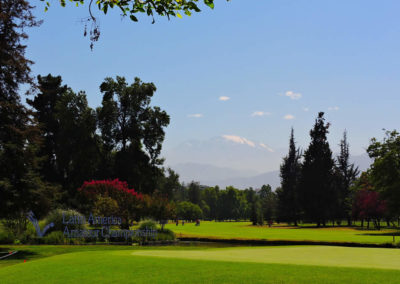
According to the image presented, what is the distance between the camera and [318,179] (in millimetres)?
84562

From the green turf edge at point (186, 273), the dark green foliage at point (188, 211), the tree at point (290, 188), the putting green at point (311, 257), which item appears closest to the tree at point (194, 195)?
the dark green foliage at point (188, 211)

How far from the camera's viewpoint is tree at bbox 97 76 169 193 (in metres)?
59.1

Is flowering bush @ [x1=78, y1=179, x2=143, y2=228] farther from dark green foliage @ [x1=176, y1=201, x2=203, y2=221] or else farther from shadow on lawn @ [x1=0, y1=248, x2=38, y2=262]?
dark green foliage @ [x1=176, y1=201, x2=203, y2=221]

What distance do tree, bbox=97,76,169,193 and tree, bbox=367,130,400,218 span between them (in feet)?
98.3

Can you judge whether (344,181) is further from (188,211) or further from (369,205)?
(188,211)

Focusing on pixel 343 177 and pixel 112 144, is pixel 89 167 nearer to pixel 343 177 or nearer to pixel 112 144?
pixel 112 144

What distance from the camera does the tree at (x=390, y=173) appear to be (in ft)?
170

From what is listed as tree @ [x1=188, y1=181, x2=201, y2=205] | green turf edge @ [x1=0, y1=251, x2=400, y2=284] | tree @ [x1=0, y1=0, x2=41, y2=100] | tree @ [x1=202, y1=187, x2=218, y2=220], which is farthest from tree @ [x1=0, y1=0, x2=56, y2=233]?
tree @ [x1=202, y1=187, x2=218, y2=220]

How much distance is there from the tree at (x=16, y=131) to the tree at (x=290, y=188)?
7026cm

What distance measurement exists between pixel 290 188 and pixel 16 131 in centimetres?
7819

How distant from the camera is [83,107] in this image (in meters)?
61.4

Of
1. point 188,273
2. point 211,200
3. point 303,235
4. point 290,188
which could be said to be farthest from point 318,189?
point 211,200

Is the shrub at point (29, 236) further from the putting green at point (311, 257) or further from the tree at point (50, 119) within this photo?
the tree at point (50, 119)

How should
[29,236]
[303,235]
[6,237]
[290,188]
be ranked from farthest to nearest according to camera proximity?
[290,188], [303,235], [29,236], [6,237]
